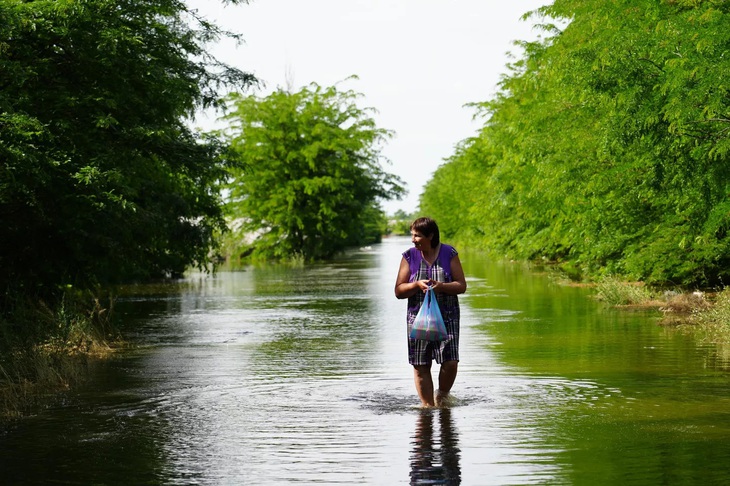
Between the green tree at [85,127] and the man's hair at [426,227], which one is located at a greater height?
the green tree at [85,127]

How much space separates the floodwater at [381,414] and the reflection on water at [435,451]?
2cm

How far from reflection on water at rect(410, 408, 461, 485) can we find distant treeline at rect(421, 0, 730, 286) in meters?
8.08

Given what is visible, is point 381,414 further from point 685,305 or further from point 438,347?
point 685,305

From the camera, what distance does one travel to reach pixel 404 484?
7.56 metres

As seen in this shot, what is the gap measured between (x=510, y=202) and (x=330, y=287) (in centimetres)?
876

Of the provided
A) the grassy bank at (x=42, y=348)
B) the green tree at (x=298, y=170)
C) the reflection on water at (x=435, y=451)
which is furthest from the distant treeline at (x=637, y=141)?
Result: the green tree at (x=298, y=170)

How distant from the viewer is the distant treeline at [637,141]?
17109mm

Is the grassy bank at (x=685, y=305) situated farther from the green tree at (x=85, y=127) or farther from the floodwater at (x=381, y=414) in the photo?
the green tree at (x=85, y=127)

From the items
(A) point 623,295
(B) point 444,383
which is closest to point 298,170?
(A) point 623,295

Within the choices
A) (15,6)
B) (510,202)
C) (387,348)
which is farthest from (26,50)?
(510,202)

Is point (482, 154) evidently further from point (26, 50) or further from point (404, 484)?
point (404, 484)

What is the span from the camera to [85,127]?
1723cm

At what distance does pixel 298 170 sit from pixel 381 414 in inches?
2412

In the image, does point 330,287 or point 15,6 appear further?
point 330,287
